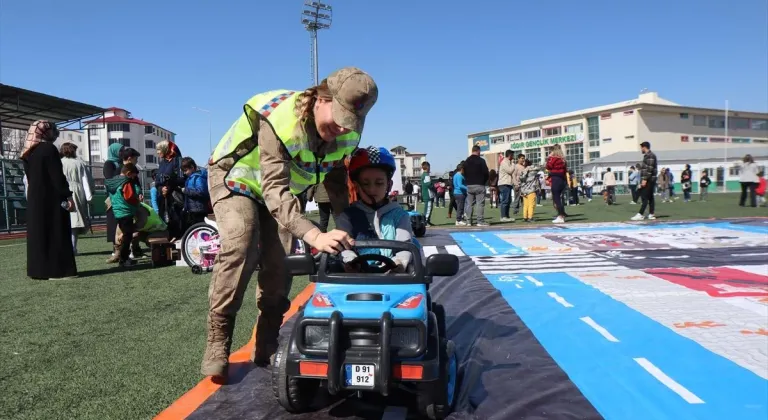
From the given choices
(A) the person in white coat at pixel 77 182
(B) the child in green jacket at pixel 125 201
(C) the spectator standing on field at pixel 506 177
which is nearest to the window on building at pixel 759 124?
(C) the spectator standing on field at pixel 506 177

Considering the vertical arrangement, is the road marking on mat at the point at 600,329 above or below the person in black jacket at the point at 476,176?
below

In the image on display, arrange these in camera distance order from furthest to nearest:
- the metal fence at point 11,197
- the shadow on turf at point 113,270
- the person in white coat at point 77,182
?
the metal fence at point 11,197 → the person in white coat at point 77,182 → the shadow on turf at point 113,270

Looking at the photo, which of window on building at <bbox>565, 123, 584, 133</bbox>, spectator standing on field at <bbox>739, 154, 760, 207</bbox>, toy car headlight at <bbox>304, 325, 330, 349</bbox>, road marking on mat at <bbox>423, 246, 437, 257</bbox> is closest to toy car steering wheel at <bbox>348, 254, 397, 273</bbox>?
toy car headlight at <bbox>304, 325, 330, 349</bbox>

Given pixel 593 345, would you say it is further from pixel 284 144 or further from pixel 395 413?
pixel 284 144

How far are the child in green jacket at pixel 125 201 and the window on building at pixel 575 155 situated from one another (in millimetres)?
72119

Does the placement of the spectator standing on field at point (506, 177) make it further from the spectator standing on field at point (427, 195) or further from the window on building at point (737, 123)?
the window on building at point (737, 123)

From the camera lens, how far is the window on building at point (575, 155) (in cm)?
7312

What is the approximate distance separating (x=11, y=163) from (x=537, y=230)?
13795mm

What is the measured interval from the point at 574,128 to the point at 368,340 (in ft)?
257

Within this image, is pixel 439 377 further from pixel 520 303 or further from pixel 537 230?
pixel 537 230

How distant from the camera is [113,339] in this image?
3.63 meters

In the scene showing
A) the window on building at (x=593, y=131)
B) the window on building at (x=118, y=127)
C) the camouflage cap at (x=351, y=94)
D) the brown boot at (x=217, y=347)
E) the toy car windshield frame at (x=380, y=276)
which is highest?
the window on building at (x=118, y=127)

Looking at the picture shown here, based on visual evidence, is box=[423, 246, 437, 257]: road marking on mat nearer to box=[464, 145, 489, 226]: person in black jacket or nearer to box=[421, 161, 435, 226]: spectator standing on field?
box=[464, 145, 489, 226]: person in black jacket

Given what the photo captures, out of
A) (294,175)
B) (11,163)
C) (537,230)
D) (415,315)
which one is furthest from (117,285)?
(11,163)
